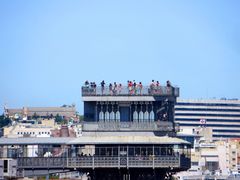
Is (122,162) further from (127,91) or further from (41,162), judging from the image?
(41,162)

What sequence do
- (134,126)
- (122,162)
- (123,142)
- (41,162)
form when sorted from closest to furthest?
(122,162), (123,142), (134,126), (41,162)

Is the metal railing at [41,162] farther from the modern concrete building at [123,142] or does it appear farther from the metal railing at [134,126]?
the metal railing at [134,126]

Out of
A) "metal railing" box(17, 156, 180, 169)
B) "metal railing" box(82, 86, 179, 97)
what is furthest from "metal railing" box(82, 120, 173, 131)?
"metal railing" box(17, 156, 180, 169)

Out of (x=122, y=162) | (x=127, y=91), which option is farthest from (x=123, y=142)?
(x=127, y=91)

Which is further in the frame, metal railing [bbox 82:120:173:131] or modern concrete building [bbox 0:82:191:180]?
metal railing [bbox 82:120:173:131]

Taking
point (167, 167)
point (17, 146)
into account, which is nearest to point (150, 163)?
point (167, 167)

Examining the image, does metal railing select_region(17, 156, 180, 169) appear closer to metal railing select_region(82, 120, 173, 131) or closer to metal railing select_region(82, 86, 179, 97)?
metal railing select_region(82, 120, 173, 131)

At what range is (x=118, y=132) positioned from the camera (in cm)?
13038

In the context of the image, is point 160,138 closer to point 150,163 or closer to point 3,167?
point 150,163

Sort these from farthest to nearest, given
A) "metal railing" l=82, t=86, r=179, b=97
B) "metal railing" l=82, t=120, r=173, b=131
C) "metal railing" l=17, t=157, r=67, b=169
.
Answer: "metal railing" l=82, t=86, r=179, b=97 < "metal railing" l=82, t=120, r=173, b=131 < "metal railing" l=17, t=157, r=67, b=169

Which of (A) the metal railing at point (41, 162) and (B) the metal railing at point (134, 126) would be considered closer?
(A) the metal railing at point (41, 162)

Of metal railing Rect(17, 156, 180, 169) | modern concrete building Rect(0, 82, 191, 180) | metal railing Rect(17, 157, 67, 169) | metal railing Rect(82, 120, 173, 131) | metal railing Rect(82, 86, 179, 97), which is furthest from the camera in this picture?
metal railing Rect(82, 86, 179, 97)

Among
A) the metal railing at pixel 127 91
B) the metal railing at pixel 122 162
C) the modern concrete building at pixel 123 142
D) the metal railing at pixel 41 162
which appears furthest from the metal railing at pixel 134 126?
the metal railing at pixel 41 162

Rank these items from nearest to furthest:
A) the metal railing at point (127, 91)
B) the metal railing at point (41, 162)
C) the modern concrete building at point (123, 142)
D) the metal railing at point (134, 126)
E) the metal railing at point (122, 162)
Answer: the metal railing at point (122, 162), the modern concrete building at point (123, 142), the metal railing at point (41, 162), the metal railing at point (134, 126), the metal railing at point (127, 91)
